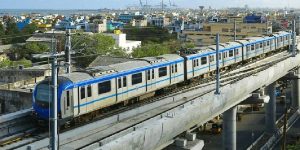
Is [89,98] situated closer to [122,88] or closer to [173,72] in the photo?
[122,88]

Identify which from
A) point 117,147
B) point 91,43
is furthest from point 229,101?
point 91,43

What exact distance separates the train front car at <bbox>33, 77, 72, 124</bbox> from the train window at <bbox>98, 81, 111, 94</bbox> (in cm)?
192

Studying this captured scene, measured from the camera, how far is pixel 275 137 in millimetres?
28625

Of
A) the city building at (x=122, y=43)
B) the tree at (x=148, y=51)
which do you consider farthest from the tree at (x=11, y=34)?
the tree at (x=148, y=51)

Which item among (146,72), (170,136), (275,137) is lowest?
(275,137)

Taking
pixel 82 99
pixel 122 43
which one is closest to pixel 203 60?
pixel 82 99

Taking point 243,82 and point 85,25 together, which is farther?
point 85,25

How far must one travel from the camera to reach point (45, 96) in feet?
51.4

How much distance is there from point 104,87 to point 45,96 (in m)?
2.67

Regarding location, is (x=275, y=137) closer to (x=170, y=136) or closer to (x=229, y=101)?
(x=229, y=101)

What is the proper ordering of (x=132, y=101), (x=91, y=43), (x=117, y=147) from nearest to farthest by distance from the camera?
(x=117, y=147) < (x=132, y=101) < (x=91, y=43)

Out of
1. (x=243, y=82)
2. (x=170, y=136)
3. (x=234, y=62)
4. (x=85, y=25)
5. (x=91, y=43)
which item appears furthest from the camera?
(x=85, y=25)

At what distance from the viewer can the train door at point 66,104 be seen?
49.5 ft

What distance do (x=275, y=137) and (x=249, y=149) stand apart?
4.26 meters
